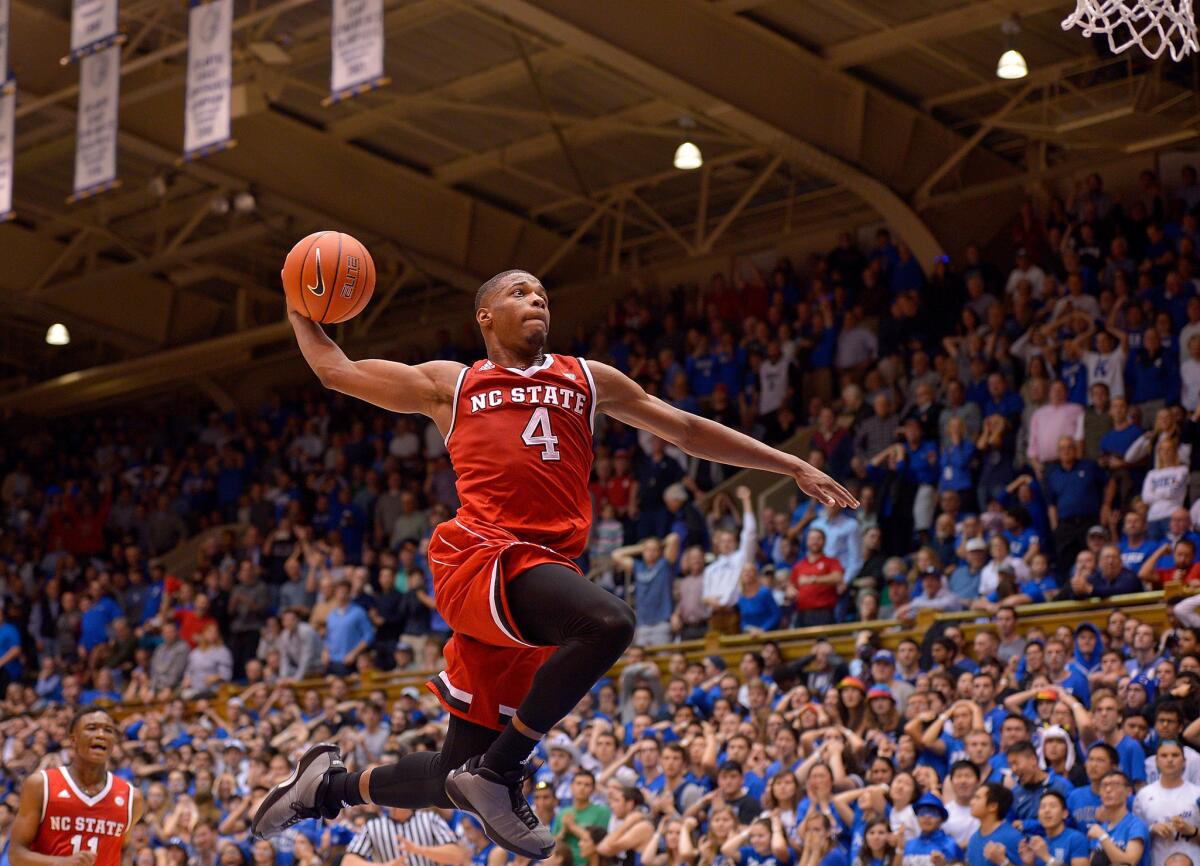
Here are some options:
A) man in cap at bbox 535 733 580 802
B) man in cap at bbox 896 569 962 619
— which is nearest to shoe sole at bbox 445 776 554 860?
man in cap at bbox 535 733 580 802

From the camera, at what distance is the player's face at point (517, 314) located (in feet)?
19.8

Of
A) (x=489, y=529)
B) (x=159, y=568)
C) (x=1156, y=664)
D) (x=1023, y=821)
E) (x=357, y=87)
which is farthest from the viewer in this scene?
(x=159, y=568)

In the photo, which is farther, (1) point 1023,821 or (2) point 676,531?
(2) point 676,531

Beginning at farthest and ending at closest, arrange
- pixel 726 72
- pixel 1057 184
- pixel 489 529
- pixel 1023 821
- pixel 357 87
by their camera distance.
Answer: pixel 1057 184
pixel 726 72
pixel 357 87
pixel 1023 821
pixel 489 529

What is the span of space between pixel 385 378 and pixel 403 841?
752 cm

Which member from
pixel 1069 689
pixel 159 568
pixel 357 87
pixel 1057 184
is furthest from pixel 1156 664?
pixel 159 568

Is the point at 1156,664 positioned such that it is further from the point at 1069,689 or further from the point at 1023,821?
the point at 1023,821

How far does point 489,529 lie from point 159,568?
676 inches

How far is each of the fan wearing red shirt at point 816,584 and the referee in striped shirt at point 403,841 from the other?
12.7 feet

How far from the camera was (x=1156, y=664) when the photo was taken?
1139 cm

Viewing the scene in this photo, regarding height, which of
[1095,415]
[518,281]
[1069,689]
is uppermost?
[1095,415]

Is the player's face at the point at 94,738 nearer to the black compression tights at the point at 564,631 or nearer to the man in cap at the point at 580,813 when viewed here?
the black compression tights at the point at 564,631

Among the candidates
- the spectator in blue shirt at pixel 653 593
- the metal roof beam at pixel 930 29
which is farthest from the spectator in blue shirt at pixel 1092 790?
the metal roof beam at pixel 930 29

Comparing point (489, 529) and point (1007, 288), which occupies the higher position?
point (1007, 288)
